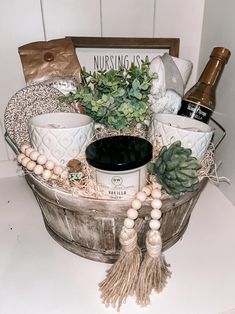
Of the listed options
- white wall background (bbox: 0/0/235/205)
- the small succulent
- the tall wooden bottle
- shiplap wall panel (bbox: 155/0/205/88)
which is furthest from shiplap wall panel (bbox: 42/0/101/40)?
the small succulent

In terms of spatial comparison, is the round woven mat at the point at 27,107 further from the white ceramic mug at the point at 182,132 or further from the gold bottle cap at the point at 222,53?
the gold bottle cap at the point at 222,53

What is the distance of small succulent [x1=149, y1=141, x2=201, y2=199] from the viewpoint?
0.41 meters

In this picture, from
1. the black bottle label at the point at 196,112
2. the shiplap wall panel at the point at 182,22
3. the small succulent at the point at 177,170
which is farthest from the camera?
the shiplap wall panel at the point at 182,22

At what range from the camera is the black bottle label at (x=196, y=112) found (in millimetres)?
556

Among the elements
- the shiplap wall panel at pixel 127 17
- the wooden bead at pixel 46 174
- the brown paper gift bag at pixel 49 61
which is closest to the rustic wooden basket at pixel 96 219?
the wooden bead at pixel 46 174

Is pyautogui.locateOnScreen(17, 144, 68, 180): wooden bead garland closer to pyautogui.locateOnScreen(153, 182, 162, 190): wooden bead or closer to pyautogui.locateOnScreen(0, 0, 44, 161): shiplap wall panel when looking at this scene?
pyautogui.locateOnScreen(153, 182, 162, 190): wooden bead

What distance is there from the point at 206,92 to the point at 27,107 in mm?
344

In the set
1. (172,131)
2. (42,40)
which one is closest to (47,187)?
(172,131)

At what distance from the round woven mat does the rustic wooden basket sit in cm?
13

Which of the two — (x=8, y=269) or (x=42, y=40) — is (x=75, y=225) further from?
(x=42, y=40)

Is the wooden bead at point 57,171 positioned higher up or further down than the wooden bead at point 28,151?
further down

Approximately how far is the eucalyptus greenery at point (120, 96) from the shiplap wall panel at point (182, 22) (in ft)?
0.79

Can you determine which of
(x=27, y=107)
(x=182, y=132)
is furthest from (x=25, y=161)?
(x=182, y=132)

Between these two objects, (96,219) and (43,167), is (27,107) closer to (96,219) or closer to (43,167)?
(43,167)
